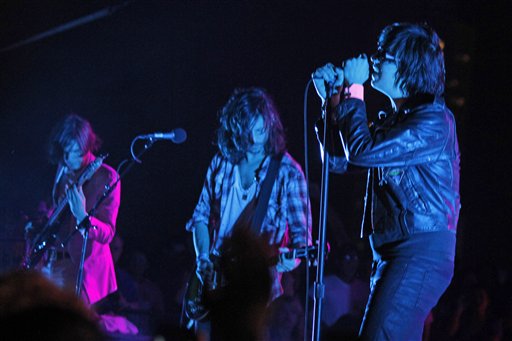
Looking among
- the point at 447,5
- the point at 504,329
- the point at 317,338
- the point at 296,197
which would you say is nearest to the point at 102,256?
the point at 296,197

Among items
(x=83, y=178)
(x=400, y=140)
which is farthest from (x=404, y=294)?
(x=83, y=178)

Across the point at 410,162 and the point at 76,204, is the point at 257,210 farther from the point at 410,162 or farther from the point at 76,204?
the point at 76,204

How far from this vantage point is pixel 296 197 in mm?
3896

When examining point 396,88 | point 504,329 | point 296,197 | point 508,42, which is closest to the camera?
point 396,88

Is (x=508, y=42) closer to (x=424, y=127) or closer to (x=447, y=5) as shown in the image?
(x=447, y=5)

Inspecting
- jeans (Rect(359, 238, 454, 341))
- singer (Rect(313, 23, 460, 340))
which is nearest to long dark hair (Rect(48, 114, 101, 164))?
singer (Rect(313, 23, 460, 340))

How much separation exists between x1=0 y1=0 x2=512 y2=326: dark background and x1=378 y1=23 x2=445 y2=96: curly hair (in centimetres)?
396

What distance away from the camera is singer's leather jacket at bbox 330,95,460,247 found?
2.63m

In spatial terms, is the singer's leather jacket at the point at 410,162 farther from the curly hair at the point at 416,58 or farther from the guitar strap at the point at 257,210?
the guitar strap at the point at 257,210

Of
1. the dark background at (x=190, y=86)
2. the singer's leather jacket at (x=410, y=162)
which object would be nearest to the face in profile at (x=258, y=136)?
the singer's leather jacket at (x=410, y=162)

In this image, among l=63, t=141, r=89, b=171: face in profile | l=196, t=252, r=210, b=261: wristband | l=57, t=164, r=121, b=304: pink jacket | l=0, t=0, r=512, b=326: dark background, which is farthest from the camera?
l=0, t=0, r=512, b=326: dark background

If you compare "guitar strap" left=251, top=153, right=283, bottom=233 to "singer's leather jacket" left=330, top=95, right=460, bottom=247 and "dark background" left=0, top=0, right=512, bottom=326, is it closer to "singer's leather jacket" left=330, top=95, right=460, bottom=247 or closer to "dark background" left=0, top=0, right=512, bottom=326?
"singer's leather jacket" left=330, top=95, right=460, bottom=247

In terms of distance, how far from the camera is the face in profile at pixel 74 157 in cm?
547

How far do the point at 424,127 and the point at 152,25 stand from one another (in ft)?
16.5
